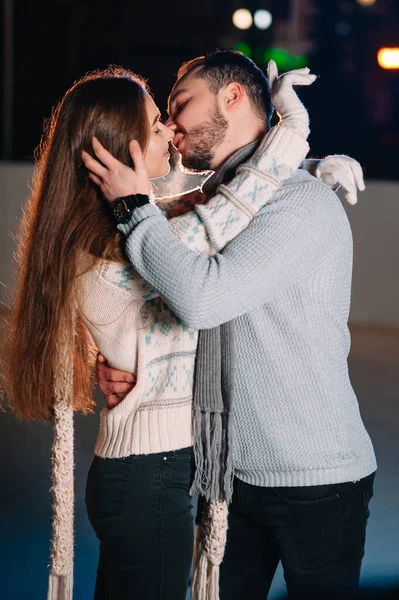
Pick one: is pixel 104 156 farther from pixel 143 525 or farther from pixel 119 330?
pixel 143 525

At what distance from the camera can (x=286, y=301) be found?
1.59 metres

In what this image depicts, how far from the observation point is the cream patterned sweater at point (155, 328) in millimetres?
1560

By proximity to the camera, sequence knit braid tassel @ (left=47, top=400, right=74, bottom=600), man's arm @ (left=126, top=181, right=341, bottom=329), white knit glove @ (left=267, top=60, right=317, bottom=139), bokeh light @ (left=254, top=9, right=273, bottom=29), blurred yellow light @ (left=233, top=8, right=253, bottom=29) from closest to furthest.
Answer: man's arm @ (left=126, top=181, right=341, bottom=329), white knit glove @ (left=267, top=60, right=317, bottom=139), knit braid tassel @ (left=47, top=400, right=74, bottom=600), bokeh light @ (left=254, top=9, right=273, bottom=29), blurred yellow light @ (left=233, top=8, right=253, bottom=29)

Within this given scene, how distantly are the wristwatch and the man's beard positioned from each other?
1.12ft

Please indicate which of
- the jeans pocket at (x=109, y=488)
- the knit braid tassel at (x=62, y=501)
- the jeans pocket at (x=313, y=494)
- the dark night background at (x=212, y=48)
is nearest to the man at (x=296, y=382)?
the jeans pocket at (x=313, y=494)

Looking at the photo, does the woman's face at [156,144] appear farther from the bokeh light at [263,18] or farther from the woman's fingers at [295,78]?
the bokeh light at [263,18]

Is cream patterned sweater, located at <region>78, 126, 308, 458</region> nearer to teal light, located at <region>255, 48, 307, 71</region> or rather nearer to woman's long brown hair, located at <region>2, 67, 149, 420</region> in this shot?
woman's long brown hair, located at <region>2, 67, 149, 420</region>

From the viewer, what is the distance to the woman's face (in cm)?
169

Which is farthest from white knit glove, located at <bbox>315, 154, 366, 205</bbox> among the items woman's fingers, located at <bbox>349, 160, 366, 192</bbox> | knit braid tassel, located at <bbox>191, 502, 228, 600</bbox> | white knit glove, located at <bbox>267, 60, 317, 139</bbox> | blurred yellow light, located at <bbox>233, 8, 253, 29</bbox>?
blurred yellow light, located at <bbox>233, 8, 253, 29</bbox>

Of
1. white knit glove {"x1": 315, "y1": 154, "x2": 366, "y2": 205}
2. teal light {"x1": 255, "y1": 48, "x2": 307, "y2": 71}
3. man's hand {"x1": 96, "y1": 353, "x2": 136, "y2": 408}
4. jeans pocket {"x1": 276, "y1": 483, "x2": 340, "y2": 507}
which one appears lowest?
jeans pocket {"x1": 276, "y1": 483, "x2": 340, "y2": 507}

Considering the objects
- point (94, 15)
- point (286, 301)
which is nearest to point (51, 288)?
point (286, 301)

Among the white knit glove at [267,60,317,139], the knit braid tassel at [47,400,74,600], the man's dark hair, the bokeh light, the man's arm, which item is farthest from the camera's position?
the bokeh light

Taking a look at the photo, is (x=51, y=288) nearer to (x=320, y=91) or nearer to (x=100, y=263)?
(x=100, y=263)

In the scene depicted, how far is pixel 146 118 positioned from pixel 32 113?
838cm
